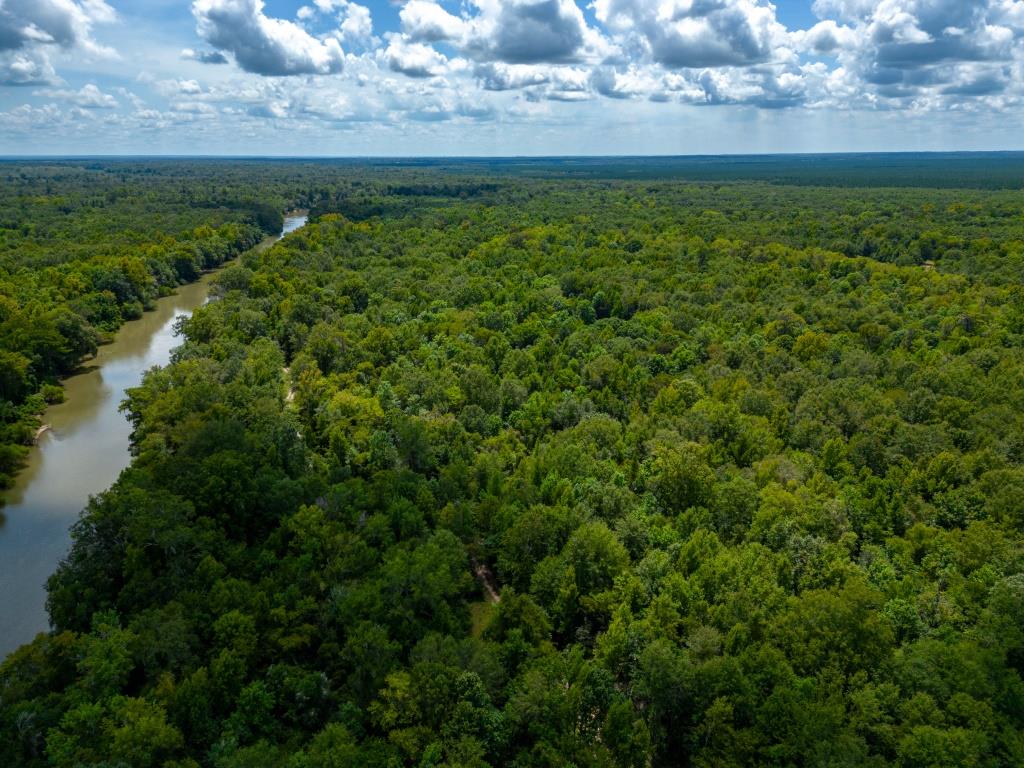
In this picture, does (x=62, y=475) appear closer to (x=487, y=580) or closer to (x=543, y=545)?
(x=487, y=580)

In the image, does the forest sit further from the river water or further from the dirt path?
the river water

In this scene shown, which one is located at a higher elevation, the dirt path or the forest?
the forest

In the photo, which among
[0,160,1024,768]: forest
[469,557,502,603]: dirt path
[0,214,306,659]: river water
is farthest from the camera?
[469,557,502,603]: dirt path

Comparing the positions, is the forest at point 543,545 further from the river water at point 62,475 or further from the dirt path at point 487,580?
the river water at point 62,475

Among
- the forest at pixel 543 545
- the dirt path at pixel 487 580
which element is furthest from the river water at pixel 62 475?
the dirt path at pixel 487 580

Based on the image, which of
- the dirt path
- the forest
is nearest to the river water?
the forest

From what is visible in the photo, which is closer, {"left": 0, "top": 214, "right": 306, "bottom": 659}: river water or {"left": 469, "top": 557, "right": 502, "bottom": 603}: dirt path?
{"left": 0, "top": 214, "right": 306, "bottom": 659}: river water

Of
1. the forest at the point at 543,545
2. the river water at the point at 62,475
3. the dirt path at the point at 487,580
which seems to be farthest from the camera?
the dirt path at the point at 487,580
